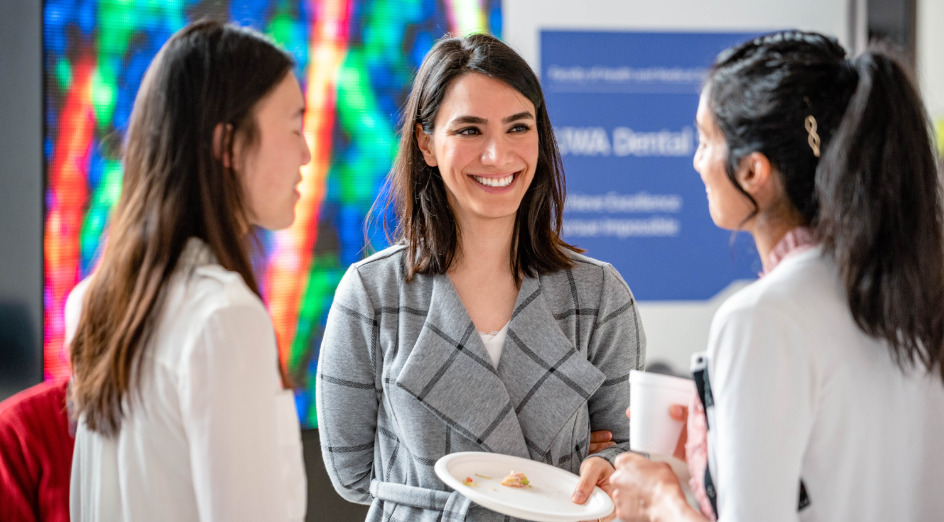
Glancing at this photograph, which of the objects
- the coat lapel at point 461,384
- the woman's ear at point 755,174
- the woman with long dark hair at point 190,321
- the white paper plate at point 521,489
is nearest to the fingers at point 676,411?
the white paper plate at point 521,489

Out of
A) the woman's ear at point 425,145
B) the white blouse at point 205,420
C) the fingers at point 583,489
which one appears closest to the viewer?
the white blouse at point 205,420

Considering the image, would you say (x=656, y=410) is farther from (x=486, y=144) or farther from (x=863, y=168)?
(x=486, y=144)

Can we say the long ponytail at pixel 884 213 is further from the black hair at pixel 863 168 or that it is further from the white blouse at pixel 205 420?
the white blouse at pixel 205 420

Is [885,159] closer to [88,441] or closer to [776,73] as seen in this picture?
[776,73]

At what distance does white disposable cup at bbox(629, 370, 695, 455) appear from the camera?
125cm

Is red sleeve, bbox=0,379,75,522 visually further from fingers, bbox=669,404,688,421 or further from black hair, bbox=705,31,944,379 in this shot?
black hair, bbox=705,31,944,379

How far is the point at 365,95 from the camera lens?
9.70 feet

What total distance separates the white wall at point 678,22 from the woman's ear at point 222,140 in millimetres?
2432

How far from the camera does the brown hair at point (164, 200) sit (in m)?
0.98

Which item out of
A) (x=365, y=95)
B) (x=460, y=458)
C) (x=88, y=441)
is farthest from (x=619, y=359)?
(x=365, y=95)

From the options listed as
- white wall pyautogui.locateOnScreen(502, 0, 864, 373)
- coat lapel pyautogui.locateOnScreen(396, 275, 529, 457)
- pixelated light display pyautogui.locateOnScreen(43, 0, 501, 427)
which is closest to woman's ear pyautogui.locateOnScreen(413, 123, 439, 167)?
coat lapel pyautogui.locateOnScreen(396, 275, 529, 457)

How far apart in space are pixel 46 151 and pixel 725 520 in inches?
Answer: 97.2

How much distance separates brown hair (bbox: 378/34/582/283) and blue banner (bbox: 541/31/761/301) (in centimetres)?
155

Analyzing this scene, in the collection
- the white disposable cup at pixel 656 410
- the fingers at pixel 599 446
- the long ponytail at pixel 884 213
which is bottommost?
the fingers at pixel 599 446
